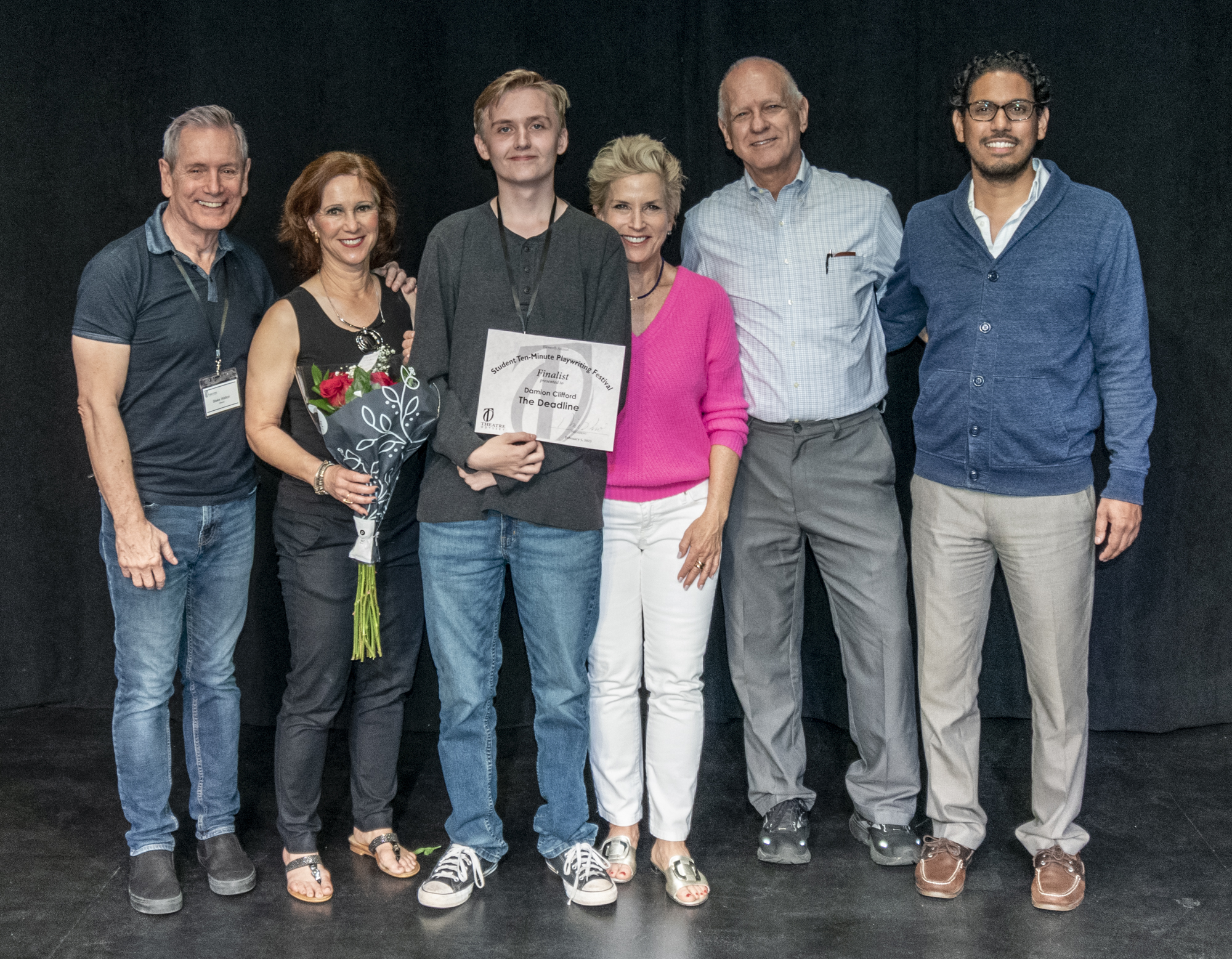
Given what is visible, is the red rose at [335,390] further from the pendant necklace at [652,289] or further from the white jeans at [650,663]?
the white jeans at [650,663]

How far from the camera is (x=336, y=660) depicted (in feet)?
9.00

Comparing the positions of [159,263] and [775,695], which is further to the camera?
[775,695]

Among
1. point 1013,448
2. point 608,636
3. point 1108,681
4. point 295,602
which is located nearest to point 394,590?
point 295,602

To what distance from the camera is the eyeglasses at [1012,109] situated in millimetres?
2576

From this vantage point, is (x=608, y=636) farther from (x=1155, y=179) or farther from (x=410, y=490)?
(x=1155, y=179)

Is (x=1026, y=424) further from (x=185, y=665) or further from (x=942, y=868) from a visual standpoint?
(x=185, y=665)

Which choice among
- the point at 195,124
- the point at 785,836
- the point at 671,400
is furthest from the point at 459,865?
the point at 195,124

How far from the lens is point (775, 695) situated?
2969 mm

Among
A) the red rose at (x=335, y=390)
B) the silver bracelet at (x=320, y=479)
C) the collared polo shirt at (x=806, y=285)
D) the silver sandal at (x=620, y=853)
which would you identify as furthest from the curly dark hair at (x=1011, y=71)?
the silver sandal at (x=620, y=853)

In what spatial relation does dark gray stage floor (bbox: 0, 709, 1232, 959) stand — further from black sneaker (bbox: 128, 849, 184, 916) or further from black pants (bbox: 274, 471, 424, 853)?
black pants (bbox: 274, 471, 424, 853)

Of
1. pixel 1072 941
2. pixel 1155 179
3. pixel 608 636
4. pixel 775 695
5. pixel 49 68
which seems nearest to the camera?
pixel 1072 941

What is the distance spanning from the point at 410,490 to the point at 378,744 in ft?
2.06

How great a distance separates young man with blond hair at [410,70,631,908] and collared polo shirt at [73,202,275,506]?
515 mm

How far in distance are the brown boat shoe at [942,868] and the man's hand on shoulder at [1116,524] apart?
0.77 m
